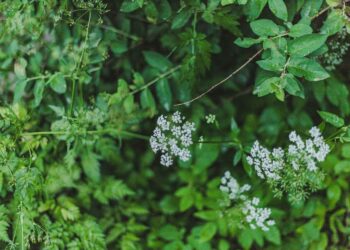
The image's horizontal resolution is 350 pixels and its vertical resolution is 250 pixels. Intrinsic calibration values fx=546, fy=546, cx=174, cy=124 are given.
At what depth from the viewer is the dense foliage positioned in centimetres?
186

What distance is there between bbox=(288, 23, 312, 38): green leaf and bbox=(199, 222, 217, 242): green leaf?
3.17 ft

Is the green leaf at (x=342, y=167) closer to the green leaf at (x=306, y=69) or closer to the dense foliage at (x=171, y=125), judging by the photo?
the dense foliage at (x=171, y=125)

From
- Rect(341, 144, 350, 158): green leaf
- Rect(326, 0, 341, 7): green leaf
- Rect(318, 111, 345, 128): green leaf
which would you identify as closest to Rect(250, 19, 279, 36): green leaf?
Rect(326, 0, 341, 7): green leaf

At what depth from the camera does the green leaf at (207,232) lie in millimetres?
2342

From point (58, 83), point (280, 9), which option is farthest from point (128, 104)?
point (280, 9)

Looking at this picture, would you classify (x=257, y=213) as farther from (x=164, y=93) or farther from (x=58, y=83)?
(x=58, y=83)

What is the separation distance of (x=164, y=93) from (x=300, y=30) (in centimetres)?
73

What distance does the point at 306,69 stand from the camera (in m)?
1.72

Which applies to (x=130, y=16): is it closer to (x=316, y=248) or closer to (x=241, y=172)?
(x=241, y=172)

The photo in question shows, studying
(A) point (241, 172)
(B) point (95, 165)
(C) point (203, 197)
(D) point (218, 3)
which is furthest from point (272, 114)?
(B) point (95, 165)

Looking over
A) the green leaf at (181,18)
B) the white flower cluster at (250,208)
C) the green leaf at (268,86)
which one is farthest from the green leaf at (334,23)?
the white flower cluster at (250,208)

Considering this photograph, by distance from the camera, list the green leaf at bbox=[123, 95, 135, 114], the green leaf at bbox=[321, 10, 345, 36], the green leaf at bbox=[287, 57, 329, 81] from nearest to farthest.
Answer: the green leaf at bbox=[287, 57, 329, 81] < the green leaf at bbox=[321, 10, 345, 36] < the green leaf at bbox=[123, 95, 135, 114]

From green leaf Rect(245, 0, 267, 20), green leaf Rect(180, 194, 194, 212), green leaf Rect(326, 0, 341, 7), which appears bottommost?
green leaf Rect(180, 194, 194, 212)

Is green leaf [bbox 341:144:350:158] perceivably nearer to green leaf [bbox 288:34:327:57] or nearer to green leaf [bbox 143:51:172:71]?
green leaf [bbox 288:34:327:57]
